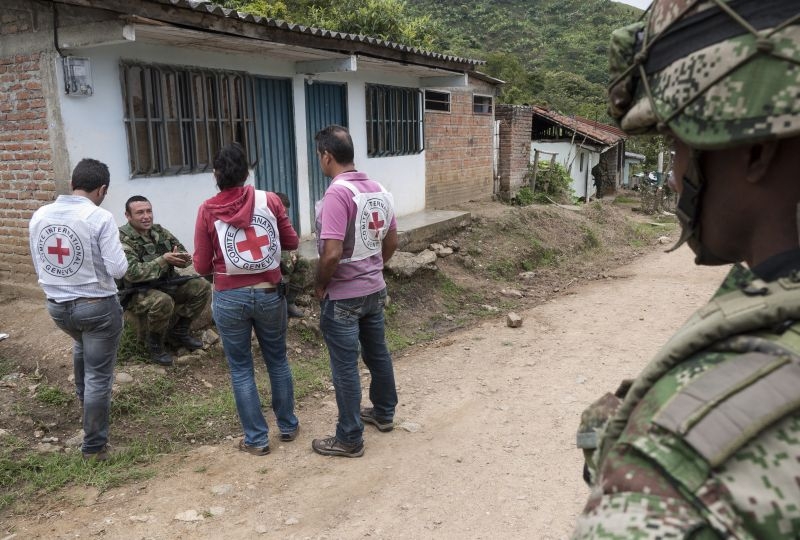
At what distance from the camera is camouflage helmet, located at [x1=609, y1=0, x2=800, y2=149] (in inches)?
31.3

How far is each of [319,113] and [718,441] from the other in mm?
7715

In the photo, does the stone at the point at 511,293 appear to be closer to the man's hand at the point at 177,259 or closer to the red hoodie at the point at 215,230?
the man's hand at the point at 177,259

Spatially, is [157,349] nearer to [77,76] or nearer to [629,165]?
[77,76]

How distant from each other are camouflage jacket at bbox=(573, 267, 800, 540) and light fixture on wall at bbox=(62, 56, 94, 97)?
208 inches

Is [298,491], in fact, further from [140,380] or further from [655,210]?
[655,210]

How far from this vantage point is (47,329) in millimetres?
5281

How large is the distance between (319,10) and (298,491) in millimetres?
11818

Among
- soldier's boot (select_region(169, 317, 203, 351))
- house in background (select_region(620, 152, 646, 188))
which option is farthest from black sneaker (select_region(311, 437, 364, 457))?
house in background (select_region(620, 152, 646, 188))

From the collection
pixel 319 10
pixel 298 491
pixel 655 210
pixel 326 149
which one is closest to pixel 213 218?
pixel 326 149

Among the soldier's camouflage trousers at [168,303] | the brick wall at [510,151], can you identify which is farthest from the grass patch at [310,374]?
the brick wall at [510,151]

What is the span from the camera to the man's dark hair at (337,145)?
11.8ft

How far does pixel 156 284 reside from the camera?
15.9ft

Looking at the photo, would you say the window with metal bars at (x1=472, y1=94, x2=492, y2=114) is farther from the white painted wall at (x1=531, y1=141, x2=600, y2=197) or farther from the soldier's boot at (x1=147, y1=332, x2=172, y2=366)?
the soldier's boot at (x1=147, y1=332, x2=172, y2=366)

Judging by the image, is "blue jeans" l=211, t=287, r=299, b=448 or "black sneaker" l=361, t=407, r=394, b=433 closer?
"blue jeans" l=211, t=287, r=299, b=448
